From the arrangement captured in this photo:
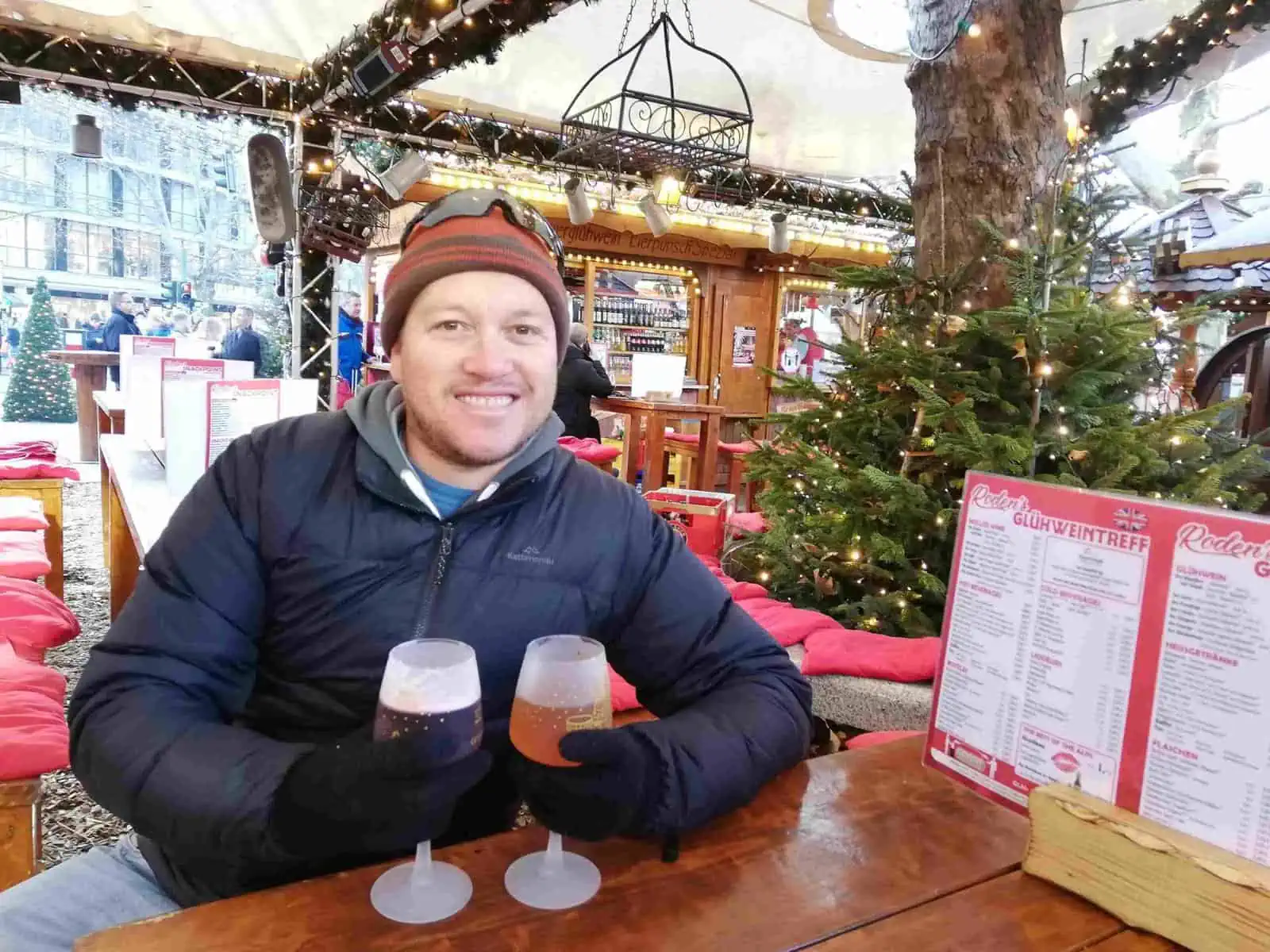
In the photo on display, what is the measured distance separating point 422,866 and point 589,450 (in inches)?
185

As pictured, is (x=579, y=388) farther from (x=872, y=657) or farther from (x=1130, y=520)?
(x=1130, y=520)

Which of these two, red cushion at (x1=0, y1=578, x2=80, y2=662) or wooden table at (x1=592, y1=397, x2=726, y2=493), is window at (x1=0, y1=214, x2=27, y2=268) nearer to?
wooden table at (x1=592, y1=397, x2=726, y2=493)

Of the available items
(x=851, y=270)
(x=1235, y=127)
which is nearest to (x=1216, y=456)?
(x=851, y=270)

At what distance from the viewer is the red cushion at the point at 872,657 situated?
2016 millimetres

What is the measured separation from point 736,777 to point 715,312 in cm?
977

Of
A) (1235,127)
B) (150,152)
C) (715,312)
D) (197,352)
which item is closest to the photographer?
(197,352)

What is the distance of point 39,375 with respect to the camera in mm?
10461

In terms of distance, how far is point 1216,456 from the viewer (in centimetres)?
260

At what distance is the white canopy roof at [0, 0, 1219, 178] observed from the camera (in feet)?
13.4

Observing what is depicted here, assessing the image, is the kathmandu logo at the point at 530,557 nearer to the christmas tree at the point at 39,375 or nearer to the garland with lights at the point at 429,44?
the garland with lights at the point at 429,44

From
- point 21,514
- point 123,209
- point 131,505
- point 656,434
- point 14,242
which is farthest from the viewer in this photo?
point 123,209

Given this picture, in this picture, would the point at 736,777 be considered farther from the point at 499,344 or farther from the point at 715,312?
the point at 715,312

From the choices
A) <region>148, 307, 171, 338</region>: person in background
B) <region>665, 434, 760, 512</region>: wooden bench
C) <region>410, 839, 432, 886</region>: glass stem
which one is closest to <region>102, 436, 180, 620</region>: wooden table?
<region>410, 839, 432, 886</region>: glass stem

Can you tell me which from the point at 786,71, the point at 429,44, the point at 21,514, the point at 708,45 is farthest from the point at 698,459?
the point at 21,514
